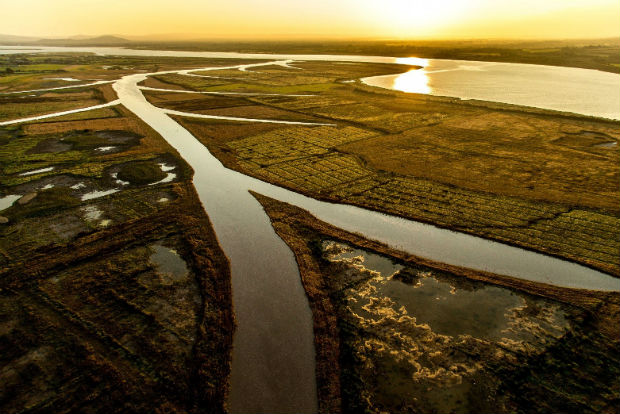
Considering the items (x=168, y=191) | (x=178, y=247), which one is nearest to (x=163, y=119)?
(x=168, y=191)

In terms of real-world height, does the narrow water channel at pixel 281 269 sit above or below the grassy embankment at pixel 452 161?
below

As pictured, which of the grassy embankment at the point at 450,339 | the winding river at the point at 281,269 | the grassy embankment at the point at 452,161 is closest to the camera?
the grassy embankment at the point at 450,339

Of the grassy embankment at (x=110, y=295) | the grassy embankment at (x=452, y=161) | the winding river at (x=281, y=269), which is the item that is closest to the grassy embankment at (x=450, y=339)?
the winding river at (x=281, y=269)

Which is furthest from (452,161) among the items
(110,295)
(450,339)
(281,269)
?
(110,295)

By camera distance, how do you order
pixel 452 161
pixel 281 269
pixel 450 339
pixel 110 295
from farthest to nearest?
1. pixel 452 161
2. pixel 281 269
3. pixel 110 295
4. pixel 450 339

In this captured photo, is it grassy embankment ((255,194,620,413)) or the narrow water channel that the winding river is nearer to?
the narrow water channel

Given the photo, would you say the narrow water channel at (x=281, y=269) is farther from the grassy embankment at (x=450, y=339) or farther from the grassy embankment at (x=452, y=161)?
the grassy embankment at (x=452, y=161)

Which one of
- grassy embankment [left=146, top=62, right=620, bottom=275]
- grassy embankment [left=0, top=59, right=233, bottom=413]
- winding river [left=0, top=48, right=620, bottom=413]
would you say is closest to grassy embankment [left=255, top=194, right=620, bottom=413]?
winding river [left=0, top=48, right=620, bottom=413]

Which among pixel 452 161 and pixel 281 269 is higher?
pixel 452 161

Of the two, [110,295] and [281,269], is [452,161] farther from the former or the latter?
[110,295]

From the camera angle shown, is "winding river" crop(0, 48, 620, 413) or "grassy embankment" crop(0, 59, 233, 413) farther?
"winding river" crop(0, 48, 620, 413)
